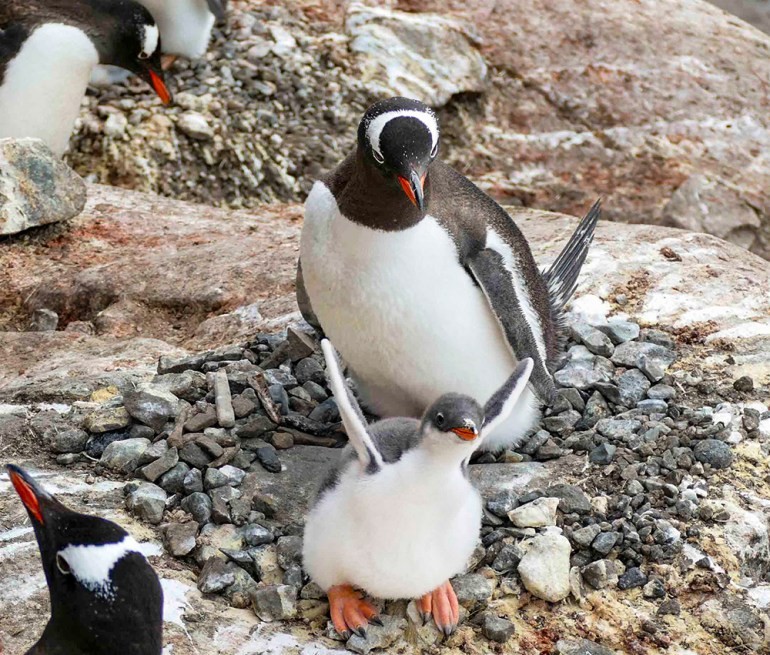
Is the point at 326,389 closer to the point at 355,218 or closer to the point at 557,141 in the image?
the point at 355,218

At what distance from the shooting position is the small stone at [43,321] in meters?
5.76

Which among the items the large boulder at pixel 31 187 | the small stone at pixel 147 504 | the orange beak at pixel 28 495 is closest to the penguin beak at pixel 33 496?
the orange beak at pixel 28 495

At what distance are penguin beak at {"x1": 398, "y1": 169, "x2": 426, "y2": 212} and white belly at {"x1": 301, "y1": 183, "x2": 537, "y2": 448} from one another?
258mm

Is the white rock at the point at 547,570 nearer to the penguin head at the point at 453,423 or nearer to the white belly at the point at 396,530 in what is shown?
the white belly at the point at 396,530

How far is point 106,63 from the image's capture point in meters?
7.64

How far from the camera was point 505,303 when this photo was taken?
4.07m

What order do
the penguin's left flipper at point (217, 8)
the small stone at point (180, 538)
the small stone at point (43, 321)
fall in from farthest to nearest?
the penguin's left flipper at point (217, 8), the small stone at point (43, 321), the small stone at point (180, 538)

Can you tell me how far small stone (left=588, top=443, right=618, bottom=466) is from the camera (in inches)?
165

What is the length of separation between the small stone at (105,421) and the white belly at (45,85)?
3.37m

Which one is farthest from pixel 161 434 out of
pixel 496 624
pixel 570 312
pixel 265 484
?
→ pixel 570 312

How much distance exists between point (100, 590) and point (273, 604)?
3.28ft

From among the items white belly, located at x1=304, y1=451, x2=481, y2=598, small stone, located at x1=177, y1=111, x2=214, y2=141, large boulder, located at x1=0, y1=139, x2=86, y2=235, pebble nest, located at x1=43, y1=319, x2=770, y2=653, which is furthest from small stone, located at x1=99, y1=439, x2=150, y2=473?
small stone, located at x1=177, y1=111, x2=214, y2=141

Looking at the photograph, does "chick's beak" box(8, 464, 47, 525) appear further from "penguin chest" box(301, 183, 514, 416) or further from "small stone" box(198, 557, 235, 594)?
"penguin chest" box(301, 183, 514, 416)

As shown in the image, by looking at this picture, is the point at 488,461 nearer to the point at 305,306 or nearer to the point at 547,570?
the point at 547,570
